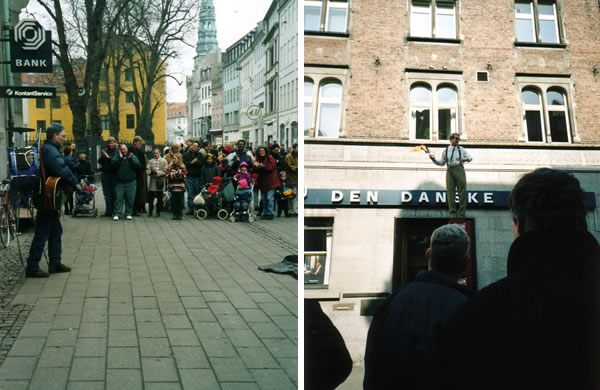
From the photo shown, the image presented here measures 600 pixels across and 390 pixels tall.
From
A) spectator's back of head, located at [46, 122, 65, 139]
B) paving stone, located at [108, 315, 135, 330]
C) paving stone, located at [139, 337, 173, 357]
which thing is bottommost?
paving stone, located at [139, 337, 173, 357]

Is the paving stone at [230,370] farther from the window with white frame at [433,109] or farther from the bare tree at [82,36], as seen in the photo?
the bare tree at [82,36]

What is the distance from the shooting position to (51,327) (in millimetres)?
4902

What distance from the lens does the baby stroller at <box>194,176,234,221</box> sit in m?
12.6

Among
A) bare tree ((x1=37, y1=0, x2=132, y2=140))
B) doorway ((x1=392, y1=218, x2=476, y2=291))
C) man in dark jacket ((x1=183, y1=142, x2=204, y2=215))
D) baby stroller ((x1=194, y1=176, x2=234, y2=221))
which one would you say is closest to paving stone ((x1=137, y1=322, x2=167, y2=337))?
doorway ((x1=392, y1=218, x2=476, y2=291))

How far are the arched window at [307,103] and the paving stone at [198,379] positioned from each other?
2.40m

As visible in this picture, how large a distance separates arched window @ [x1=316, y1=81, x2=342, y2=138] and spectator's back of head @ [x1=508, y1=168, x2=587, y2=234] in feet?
1.52

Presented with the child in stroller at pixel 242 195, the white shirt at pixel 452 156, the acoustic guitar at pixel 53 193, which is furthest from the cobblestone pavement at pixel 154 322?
the child in stroller at pixel 242 195

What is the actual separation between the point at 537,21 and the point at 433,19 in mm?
266

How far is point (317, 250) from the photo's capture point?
70.3 inches

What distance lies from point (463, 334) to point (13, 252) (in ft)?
25.7

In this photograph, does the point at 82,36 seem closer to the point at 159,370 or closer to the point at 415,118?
the point at 159,370

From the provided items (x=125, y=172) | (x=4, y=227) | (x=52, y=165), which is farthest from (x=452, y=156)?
(x=125, y=172)

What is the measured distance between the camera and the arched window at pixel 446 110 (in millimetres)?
1704

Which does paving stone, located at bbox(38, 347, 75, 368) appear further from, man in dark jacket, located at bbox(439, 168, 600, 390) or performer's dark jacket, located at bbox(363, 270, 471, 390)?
man in dark jacket, located at bbox(439, 168, 600, 390)
